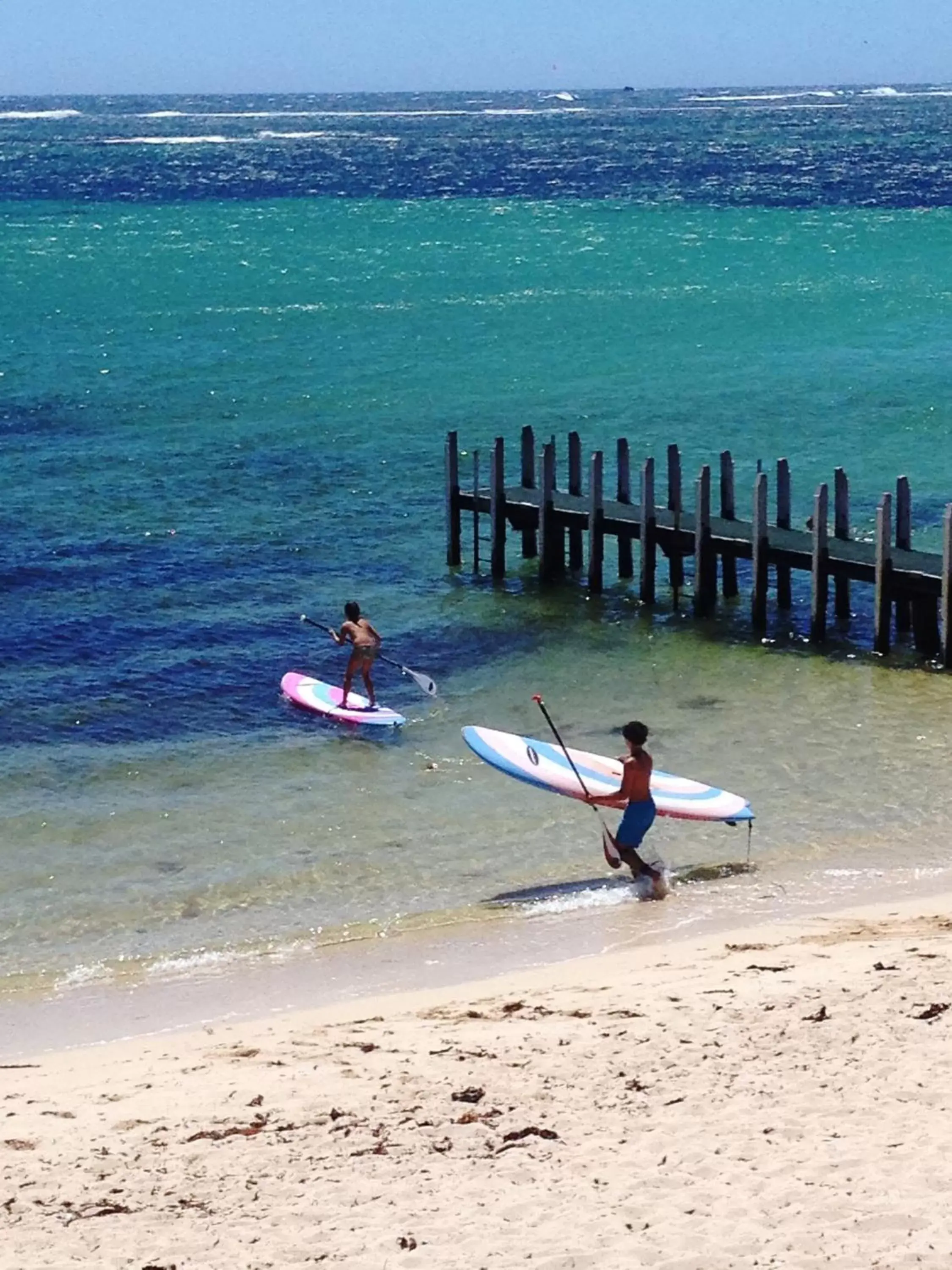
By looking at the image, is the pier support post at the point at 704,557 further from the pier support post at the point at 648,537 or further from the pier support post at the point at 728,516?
the pier support post at the point at 648,537

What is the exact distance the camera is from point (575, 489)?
1063 inches

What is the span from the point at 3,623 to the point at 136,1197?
16.4 m

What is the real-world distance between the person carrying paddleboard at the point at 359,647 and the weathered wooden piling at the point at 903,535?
21.3ft

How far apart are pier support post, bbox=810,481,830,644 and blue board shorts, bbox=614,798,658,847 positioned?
25.2 ft

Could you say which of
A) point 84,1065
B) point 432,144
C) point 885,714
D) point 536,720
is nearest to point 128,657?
point 536,720

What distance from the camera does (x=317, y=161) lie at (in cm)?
13750

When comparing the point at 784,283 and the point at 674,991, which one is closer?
the point at 674,991

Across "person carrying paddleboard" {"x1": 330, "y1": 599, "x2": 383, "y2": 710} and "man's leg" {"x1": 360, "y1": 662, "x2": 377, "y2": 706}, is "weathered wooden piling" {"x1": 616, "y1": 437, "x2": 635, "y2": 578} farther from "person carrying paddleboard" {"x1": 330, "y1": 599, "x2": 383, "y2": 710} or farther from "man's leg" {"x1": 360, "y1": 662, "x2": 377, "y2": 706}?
"man's leg" {"x1": 360, "y1": 662, "x2": 377, "y2": 706}

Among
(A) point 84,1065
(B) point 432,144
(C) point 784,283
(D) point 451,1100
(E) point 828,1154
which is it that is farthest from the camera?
(B) point 432,144

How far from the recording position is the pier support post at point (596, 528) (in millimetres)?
25203

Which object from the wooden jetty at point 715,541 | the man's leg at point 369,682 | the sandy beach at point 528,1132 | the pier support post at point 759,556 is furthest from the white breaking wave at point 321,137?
the sandy beach at point 528,1132

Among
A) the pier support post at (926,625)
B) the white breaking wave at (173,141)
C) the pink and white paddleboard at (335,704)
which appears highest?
the white breaking wave at (173,141)

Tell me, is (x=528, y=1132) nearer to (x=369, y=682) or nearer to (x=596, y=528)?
(x=369, y=682)

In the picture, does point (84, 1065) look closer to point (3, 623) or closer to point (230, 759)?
point (230, 759)
